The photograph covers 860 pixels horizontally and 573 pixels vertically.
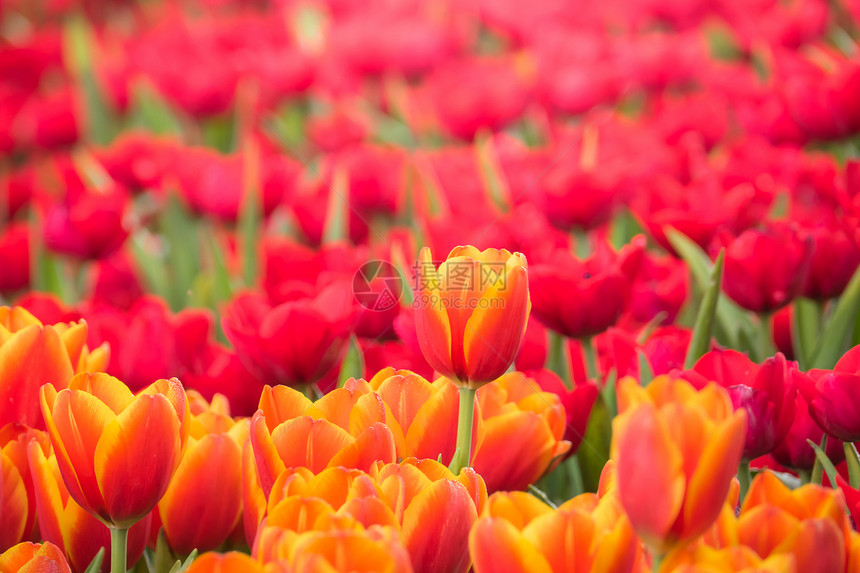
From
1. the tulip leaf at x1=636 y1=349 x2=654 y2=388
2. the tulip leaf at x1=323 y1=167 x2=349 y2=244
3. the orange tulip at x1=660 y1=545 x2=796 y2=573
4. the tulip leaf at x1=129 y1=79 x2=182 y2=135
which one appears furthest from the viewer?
the tulip leaf at x1=129 y1=79 x2=182 y2=135

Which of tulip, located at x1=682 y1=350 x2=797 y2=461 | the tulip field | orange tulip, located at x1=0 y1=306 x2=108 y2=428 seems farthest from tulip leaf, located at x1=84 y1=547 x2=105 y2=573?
tulip, located at x1=682 y1=350 x2=797 y2=461

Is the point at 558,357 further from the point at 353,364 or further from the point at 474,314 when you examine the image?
the point at 474,314

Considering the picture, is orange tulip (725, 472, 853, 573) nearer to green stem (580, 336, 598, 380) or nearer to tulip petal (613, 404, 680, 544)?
tulip petal (613, 404, 680, 544)

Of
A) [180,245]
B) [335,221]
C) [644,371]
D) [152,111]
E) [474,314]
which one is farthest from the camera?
[152,111]

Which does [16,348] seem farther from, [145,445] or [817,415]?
[817,415]

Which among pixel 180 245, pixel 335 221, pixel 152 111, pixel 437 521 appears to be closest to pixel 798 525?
pixel 437 521

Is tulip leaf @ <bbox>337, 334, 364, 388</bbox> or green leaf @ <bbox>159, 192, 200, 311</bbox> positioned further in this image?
green leaf @ <bbox>159, 192, 200, 311</bbox>
